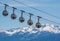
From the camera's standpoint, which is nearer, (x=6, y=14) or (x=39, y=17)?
(x=6, y=14)

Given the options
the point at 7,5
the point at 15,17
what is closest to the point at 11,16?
the point at 15,17

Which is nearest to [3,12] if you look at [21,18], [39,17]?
[21,18]

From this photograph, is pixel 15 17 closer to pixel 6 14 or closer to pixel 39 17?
pixel 6 14

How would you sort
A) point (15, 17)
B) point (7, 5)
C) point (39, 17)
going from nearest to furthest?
point (7, 5) < point (15, 17) < point (39, 17)

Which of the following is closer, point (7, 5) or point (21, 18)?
point (7, 5)

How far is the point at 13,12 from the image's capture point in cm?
3616

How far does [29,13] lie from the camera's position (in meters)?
37.7

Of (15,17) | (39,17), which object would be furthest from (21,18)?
(39,17)

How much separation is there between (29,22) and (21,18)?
1.71 m

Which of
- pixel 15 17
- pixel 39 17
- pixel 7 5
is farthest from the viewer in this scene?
pixel 39 17

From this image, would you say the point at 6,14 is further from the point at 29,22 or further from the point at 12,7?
the point at 29,22

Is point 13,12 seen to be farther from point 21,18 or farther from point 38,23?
point 38,23

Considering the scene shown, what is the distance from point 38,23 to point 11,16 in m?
5.66

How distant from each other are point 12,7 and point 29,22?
440cm
